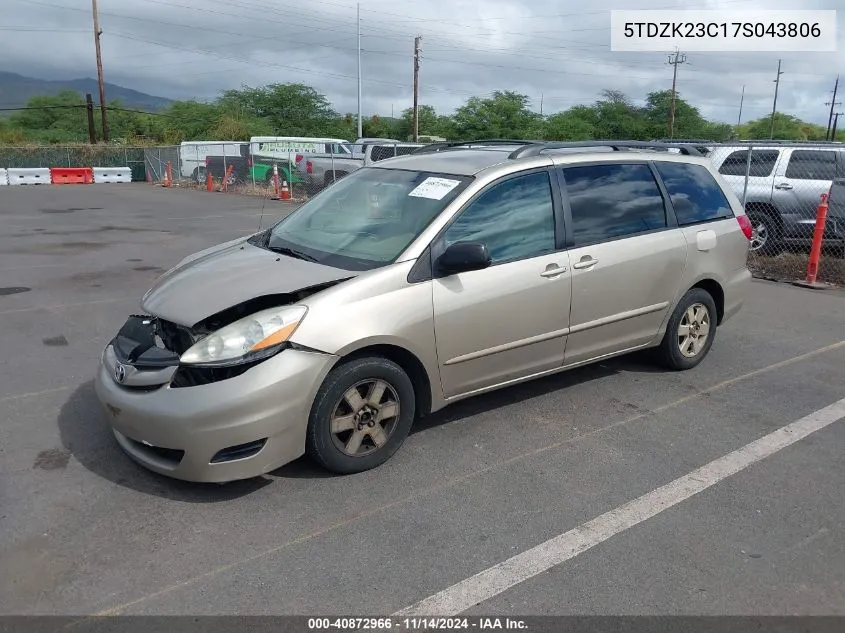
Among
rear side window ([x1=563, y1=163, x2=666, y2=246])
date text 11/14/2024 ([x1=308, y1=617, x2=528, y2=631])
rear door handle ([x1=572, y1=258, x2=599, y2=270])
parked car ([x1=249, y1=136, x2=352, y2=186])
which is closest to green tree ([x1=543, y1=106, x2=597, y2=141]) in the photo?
parked car ([x1=249, y1=136, x2=352, y2=186])

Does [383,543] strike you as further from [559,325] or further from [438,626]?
[559,325]

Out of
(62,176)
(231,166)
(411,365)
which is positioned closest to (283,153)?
(231,166)

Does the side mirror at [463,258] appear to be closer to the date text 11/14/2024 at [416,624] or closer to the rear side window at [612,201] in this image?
the rear side window at [612,201]

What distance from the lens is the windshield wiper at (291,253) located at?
13.7ft

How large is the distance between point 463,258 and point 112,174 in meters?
33.0

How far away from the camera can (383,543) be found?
3.21 m

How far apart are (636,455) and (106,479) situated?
2987 millimetres

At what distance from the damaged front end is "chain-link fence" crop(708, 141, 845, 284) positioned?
8587 mm

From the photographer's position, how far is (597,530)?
Answer: 3.34m

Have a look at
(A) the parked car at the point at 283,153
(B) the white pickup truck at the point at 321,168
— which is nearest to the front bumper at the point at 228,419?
(B) the white pickup truck at the point at 321,168

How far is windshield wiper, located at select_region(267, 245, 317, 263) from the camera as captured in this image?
13.7 feet

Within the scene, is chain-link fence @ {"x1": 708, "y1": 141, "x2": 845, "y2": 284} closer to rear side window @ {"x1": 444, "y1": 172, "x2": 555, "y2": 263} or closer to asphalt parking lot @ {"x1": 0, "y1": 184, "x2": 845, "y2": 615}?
asphalt parking lot @ {"x1": 0, "y1": 184, "x2": 845, "y2": 615}

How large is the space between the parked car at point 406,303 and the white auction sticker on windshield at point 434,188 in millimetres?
19

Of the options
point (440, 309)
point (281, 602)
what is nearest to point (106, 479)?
point (281, 602)
